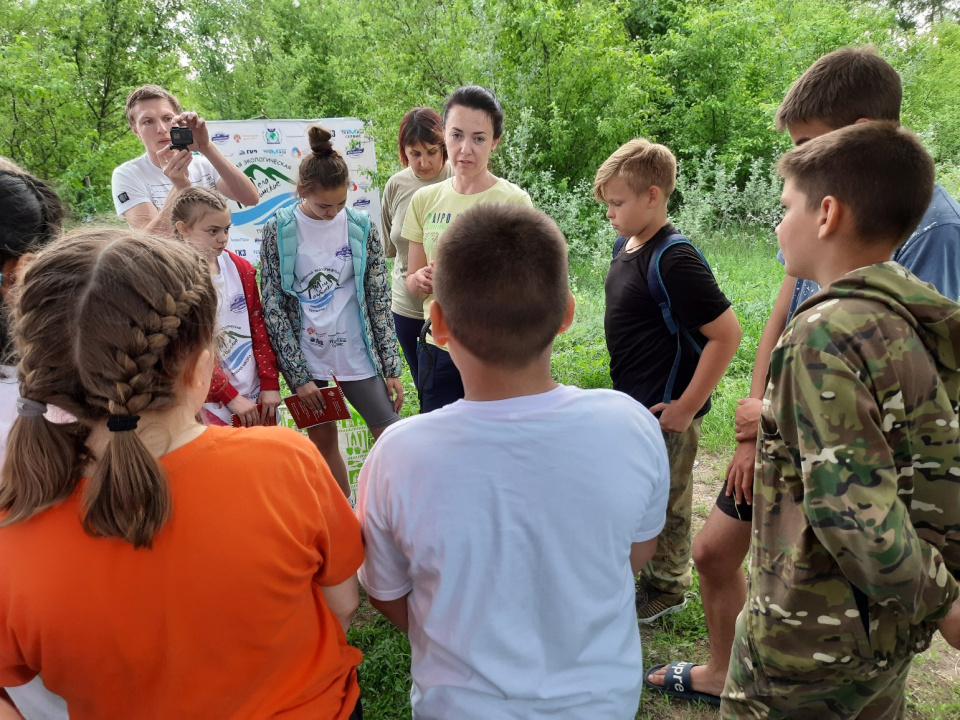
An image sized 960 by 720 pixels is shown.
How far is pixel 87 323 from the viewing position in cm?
105

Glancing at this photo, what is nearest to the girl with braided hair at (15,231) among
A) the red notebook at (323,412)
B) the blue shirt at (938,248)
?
the red notebook at (323,412)

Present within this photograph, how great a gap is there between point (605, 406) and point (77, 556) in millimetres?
946

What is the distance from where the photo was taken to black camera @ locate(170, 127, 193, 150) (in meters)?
2.94

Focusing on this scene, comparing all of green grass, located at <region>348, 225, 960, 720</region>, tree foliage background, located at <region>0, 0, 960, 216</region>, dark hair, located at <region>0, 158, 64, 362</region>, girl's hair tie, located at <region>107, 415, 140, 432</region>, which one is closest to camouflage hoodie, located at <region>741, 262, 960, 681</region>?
green grass, located at <region>348, 225, 960, 720</region>

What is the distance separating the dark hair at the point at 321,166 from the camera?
9.18 feet

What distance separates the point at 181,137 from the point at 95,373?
2.31 m

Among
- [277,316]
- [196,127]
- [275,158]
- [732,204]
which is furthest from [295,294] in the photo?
[732,204]

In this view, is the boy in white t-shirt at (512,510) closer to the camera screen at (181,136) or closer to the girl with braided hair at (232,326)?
the girl with braided hair at (232,326)

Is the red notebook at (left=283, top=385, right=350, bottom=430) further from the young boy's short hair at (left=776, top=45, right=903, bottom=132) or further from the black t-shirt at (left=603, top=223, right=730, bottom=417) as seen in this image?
the young boy's short hair at (left=776, top=45, right=903, bottom=132)

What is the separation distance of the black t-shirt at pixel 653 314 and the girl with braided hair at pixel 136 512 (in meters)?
1.52

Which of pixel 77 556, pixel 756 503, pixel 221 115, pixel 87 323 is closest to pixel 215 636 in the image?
pixel 77 556

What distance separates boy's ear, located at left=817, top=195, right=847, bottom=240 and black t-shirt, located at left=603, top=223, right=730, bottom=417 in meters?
0.77

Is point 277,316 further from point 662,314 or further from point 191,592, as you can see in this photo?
point 191,592

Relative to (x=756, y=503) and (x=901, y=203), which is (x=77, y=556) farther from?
(x=901, y=203)
